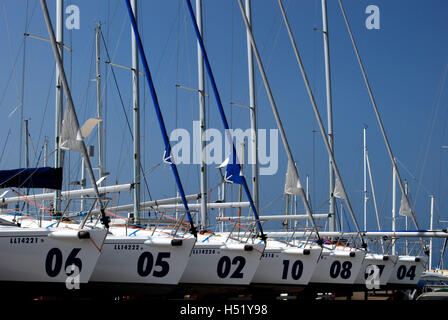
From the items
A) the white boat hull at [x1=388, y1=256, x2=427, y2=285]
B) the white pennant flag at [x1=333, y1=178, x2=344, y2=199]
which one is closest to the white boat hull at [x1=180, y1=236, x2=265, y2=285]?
the white pennant flag at [x1=333, y1=178, x2=344, y2=199]

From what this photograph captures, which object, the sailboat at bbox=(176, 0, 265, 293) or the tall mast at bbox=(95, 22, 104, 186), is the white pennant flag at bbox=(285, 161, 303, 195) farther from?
the tall mast at bbox=(95, 22, 104, 186)

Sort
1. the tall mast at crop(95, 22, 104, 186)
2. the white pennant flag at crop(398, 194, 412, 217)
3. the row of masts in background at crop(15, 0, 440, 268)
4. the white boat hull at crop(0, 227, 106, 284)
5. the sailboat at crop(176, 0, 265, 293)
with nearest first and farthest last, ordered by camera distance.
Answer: the white boat hull at crop(0, 227, 106, 284) < the sailboat at crop(176, 0, 265, 293) < the row of masts in background at crop(15, 0, 440, 268) < the white pennant flag at crop(398, 194, 412, 217) < the tall mast at crop(95, 22, 104, 186)

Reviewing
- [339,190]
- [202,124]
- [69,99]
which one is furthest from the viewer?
[339,190]

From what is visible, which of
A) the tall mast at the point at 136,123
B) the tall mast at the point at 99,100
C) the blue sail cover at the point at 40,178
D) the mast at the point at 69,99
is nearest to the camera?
the mast at the point at 69,99

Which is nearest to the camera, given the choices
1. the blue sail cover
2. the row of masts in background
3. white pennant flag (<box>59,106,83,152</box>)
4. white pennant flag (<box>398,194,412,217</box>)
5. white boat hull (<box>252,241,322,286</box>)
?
white pennant flag (<box>59,106,83,152</box>)

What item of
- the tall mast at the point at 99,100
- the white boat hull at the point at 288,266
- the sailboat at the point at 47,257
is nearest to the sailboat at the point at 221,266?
the white boat hull at the point at 288,266

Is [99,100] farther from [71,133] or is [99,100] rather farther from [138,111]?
[71,133]

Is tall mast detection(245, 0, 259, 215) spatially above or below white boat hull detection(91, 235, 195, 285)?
above

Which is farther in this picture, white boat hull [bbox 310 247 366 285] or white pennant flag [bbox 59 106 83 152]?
white boat hull [bbox 310 247 366 285]

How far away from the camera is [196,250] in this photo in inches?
639

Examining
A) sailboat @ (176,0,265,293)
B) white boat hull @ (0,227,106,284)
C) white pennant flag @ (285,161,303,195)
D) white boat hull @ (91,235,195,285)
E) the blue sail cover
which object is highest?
the blue sail cover

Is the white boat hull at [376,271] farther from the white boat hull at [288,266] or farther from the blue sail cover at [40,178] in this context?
the blue sail cover at [40,178]

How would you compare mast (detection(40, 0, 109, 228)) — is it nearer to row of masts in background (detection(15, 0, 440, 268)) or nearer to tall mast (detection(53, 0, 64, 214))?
tall mast (detection(53, 0, 64, 214))

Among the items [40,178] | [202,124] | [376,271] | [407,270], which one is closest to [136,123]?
[202,124]
